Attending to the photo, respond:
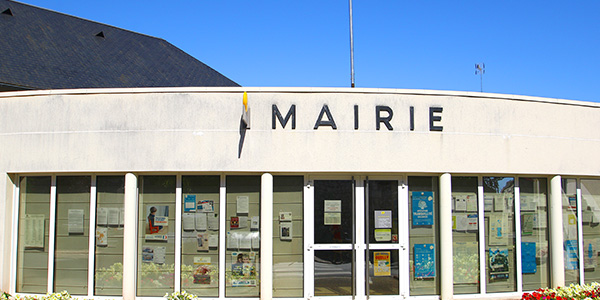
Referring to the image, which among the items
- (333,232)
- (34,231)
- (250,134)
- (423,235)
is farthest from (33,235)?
(423,235)

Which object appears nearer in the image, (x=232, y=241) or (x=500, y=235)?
(x=232, y=241)

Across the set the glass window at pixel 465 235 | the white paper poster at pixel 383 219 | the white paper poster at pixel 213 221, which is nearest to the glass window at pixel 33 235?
the white paper poster at pixel 213 221

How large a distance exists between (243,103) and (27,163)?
4.20 metres

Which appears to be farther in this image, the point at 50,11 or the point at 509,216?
the point at 50,11

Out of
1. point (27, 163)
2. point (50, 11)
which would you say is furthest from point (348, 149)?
point (50, 11)

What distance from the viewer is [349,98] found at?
9391mm

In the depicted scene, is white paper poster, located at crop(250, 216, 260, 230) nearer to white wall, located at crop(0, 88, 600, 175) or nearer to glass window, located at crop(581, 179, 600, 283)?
white wall, located at crop(0, 88, 600, 175)

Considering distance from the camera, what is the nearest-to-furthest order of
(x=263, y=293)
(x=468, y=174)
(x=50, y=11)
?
(x=263, y=293) < (x=468, y=174) < (x=50, y=11)

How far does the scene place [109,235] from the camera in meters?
9.45

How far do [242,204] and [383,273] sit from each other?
2819 millimetres

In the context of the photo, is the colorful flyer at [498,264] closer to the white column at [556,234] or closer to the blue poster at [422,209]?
the white column at [556,234]

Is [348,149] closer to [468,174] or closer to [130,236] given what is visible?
[468,174]

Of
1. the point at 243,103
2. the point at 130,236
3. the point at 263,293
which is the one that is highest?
the point at 243,103

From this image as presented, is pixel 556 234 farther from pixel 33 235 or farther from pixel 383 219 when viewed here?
pixel 33 235
